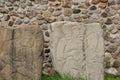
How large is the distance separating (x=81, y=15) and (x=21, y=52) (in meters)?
1.68

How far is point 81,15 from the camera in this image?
6449mm

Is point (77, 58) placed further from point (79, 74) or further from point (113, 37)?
point (113, 37)

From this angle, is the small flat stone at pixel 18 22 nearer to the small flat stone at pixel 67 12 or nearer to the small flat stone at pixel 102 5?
the small flat stone at pixel 67 12

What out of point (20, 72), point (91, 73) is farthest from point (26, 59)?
point (91, 73)

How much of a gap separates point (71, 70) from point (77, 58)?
20 cm

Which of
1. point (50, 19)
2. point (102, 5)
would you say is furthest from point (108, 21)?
point (50, 19)

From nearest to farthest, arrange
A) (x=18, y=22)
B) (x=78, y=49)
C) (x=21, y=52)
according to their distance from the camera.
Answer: (x=21, y=52)
(x=78, y=49)
(x=18, y=22)

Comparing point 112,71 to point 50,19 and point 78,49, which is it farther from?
point 50,19

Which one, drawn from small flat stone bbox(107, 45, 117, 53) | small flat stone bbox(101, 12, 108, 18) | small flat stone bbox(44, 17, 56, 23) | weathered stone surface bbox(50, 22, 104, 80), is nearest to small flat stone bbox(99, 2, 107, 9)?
small flat stone bbox(101, 12, 108, 18)

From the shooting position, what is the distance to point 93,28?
5469 mm

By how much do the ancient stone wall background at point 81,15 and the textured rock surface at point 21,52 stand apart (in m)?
1.20

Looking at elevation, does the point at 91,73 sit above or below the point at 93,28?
below

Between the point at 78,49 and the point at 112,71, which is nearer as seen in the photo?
the point at 78,49

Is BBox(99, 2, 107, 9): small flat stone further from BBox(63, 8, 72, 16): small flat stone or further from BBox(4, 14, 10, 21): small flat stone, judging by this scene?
BBox(4, 14, 10, 21): small flat stone
